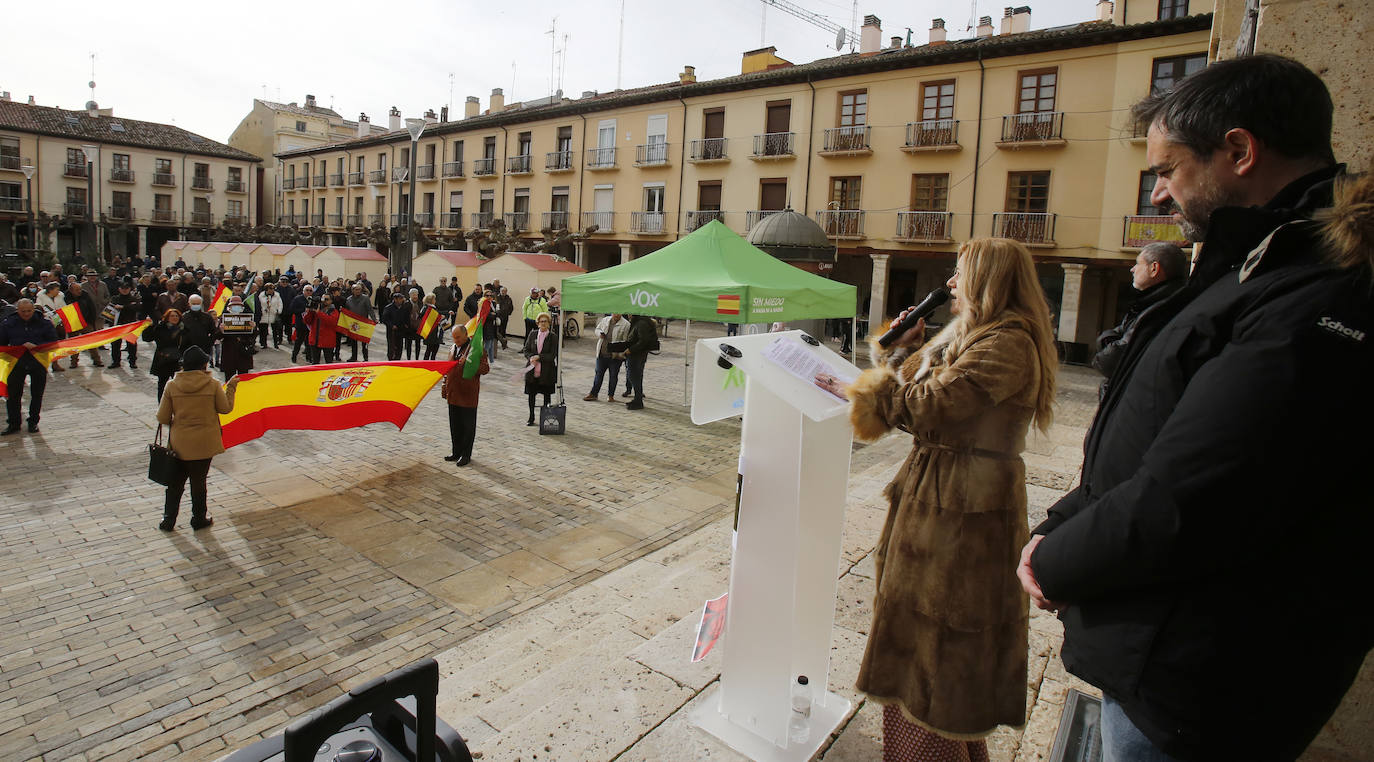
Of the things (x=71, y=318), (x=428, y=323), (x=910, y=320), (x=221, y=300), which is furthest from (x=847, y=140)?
(x=910, y=320)

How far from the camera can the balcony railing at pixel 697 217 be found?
29.3m

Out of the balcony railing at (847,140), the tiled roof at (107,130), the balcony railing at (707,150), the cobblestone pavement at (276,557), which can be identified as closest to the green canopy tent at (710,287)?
the cobblestone pavement at (276,557)

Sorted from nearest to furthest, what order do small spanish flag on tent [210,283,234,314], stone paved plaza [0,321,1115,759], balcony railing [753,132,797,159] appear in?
stone paved plaza [0,321,1115,759] → small spanish flag on tent [210,283,234,314] → balcony railing [753,132,797,159]

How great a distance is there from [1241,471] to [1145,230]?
23.7 metres

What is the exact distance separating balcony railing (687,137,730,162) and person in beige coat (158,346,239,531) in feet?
83.0

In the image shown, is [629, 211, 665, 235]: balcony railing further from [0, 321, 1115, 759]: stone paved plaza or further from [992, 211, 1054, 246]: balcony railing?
[0, 321, 1115, 759]: stone paved plaza

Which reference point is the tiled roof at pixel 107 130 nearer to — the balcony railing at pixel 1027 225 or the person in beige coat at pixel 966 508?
the balcony railing at pixel 1027 225

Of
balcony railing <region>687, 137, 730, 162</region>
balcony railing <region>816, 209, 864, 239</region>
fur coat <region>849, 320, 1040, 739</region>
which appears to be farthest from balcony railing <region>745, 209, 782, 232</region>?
fur coat <region>849, 320, 1040, 739</region>

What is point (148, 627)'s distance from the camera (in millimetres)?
4395

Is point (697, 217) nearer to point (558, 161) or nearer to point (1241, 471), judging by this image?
point (558, 161)

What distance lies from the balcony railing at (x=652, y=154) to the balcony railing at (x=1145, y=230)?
686 inches

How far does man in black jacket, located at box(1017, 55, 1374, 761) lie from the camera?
3.54 feet

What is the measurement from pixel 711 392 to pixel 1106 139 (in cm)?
2329

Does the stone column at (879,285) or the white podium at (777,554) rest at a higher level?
the stone column at (879,285)
